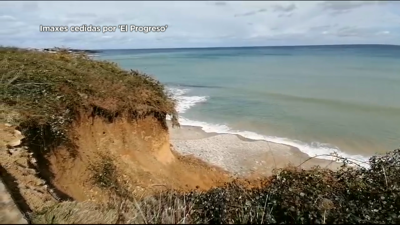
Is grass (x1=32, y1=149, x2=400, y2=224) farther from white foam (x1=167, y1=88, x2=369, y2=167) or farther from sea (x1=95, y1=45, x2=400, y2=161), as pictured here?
white foam (x1=167, y1=88, x2=369, y2=167)

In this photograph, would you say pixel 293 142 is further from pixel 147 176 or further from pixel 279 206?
pixel 279 206

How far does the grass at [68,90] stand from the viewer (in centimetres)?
795

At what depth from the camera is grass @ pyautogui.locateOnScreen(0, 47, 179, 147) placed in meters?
7.95

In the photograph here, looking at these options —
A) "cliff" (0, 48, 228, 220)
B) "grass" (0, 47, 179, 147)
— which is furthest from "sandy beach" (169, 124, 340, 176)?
"grass" (0, 47, 179, 147)

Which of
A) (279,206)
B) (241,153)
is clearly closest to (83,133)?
(279,206)

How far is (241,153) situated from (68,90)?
25.4ft

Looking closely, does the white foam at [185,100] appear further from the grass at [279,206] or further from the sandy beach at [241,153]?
the grass at [279,206]

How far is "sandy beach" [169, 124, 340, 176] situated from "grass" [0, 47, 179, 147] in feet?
11.3

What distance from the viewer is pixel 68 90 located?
889 centimetres

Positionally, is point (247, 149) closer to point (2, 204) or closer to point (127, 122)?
point (127, 122)

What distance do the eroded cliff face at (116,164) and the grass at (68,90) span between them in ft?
1.24

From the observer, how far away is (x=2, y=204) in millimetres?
4188

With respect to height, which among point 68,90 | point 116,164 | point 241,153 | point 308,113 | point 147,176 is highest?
point 68,90

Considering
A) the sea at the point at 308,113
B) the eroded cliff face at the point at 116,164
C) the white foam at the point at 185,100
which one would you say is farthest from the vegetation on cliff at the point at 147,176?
the white foam at the point at 185,100
